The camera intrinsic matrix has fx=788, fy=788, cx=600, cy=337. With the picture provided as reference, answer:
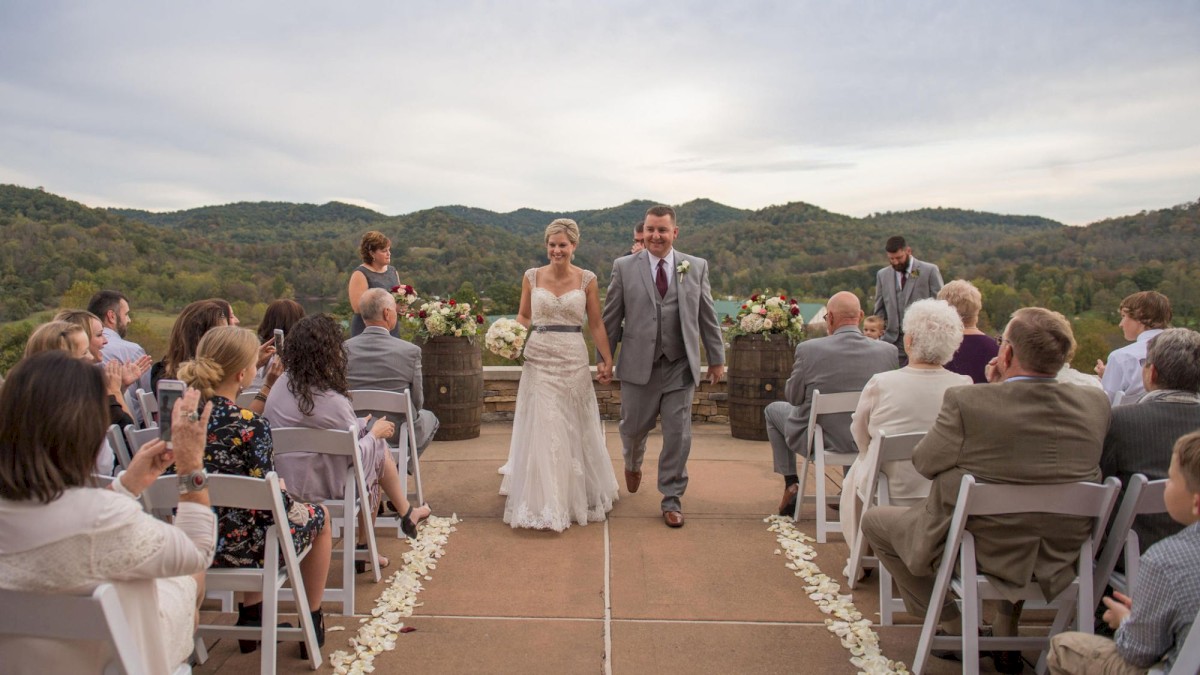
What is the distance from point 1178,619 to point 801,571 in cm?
230

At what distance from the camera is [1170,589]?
6.59ft

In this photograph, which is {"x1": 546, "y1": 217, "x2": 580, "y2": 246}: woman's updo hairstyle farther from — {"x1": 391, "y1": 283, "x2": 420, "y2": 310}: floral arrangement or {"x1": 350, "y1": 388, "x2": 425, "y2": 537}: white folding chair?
{"x1": 391, "y1": 283, "x2": 420, "y2": 310}: floral arrangement

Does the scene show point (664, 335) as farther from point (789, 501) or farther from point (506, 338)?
point (789, 501)

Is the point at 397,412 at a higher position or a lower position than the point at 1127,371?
lower

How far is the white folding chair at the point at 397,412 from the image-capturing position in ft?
14.6

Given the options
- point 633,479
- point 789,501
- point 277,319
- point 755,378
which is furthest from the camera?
point 755,378

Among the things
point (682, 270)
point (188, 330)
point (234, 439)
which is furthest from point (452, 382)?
point (234, 439)

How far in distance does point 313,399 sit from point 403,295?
3.40 metres

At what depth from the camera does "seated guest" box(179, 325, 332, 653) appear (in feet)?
9.58

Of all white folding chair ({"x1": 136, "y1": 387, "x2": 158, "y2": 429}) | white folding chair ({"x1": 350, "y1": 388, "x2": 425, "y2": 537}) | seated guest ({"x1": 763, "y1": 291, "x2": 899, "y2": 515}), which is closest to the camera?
white folding chair ({"x1": 136, "y1": 387, "x2": 158, "y2": 429})

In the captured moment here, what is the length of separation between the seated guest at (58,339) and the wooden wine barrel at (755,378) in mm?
5292

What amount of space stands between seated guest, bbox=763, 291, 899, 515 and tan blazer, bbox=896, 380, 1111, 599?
1.79 metres

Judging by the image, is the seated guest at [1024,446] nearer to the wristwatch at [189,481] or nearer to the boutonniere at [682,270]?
the boutonniere at [682,270]

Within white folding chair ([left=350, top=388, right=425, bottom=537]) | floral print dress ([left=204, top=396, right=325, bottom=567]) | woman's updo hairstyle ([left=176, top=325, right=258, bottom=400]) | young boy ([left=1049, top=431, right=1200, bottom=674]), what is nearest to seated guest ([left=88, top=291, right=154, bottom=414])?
white folding chair ([left=350, top=388, right=425, bottom=537])
